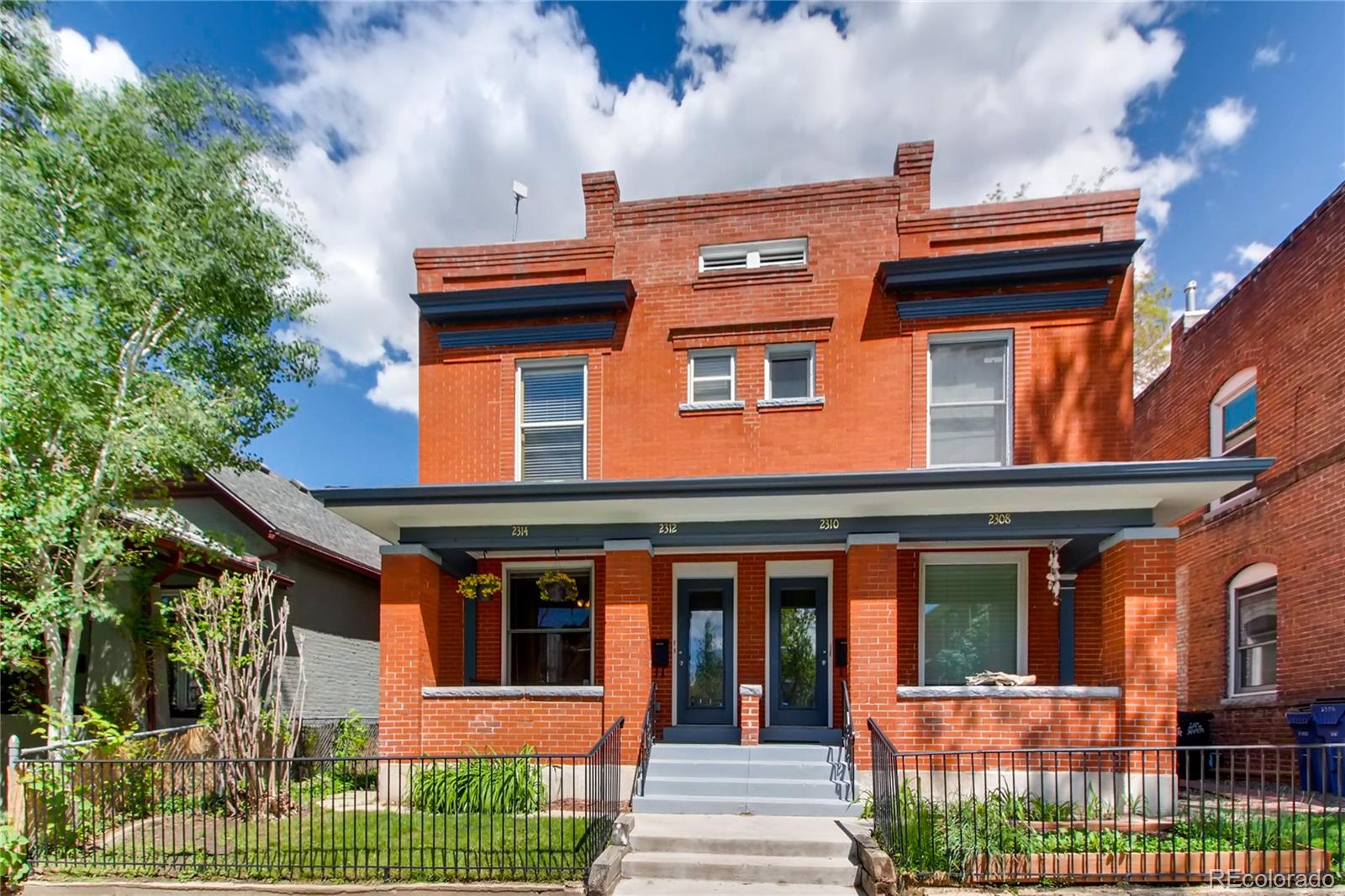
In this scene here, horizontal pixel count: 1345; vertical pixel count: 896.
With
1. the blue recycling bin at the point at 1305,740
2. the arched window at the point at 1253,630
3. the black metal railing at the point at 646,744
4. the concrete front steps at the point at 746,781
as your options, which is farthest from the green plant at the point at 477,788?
the arched window at the point at 1253,630

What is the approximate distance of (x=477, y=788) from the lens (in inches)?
350

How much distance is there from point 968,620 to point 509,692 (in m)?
6.20

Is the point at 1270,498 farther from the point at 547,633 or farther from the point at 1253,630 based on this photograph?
the point at 547,633

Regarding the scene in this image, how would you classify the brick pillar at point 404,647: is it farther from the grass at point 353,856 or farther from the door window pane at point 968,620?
the door window pane at point 968,620

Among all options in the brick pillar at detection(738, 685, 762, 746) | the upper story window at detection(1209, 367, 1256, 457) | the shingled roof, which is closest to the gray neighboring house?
the shingled roof

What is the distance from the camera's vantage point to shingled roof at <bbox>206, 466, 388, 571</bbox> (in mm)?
13461

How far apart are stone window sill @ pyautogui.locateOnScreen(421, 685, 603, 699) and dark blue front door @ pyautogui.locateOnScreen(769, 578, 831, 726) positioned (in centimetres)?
265

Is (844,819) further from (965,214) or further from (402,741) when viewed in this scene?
(965,214)

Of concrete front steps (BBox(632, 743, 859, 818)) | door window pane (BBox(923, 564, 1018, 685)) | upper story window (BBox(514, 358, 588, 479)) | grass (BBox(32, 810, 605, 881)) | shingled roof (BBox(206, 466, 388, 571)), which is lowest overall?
grass (BBox(32, 810, 605, 881))

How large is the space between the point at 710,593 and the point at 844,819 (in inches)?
146

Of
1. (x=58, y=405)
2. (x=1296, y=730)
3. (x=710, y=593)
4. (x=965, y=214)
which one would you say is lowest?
(x=1296, y=730)

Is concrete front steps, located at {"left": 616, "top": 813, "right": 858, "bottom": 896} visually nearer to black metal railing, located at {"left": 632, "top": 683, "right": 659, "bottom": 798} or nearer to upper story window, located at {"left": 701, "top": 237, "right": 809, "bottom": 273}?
black metal railing, located at {"left": 632, "top": 683, "right": 659, "bottom": 798}

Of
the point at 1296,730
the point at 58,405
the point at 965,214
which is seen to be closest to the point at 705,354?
the point at 965,214

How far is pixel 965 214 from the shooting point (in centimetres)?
1077
